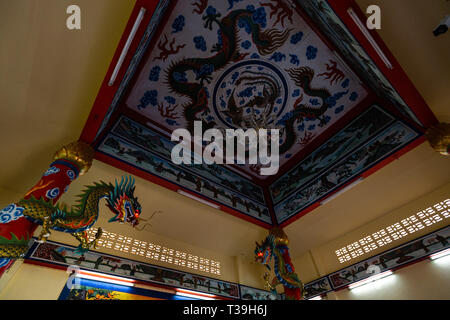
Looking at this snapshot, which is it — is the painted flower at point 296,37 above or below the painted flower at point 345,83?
above

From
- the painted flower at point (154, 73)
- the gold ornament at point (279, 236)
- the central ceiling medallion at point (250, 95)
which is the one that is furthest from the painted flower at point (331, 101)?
the painted flower at point (154, 73)

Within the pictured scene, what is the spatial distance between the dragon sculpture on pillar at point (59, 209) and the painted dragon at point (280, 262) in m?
3.29

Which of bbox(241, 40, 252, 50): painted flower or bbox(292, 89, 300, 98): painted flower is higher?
bbox(241, 40, 252, 50): painted flower

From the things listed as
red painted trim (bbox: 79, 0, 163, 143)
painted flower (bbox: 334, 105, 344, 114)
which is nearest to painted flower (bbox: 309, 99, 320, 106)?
painted flower (bbox: 334, 105, 344, 114)

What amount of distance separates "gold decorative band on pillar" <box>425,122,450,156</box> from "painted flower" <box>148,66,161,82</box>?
538 centimetres

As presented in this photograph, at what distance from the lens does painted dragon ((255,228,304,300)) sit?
5.33m

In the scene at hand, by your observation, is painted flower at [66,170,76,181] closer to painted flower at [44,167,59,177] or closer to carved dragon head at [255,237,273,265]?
painted flower at [44,167,59,177]

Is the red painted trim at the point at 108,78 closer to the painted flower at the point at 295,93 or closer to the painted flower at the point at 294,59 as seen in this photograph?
the painted flower at the point at 294,59

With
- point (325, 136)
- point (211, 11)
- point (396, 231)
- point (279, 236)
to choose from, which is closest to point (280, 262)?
point (279, 236)

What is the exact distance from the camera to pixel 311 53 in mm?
5070

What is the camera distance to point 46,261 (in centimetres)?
386

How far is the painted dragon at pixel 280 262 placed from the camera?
5332 mm

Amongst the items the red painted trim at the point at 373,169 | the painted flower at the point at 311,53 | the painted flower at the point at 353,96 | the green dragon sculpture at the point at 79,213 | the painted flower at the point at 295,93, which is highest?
the painted flower at the point at 295,93
